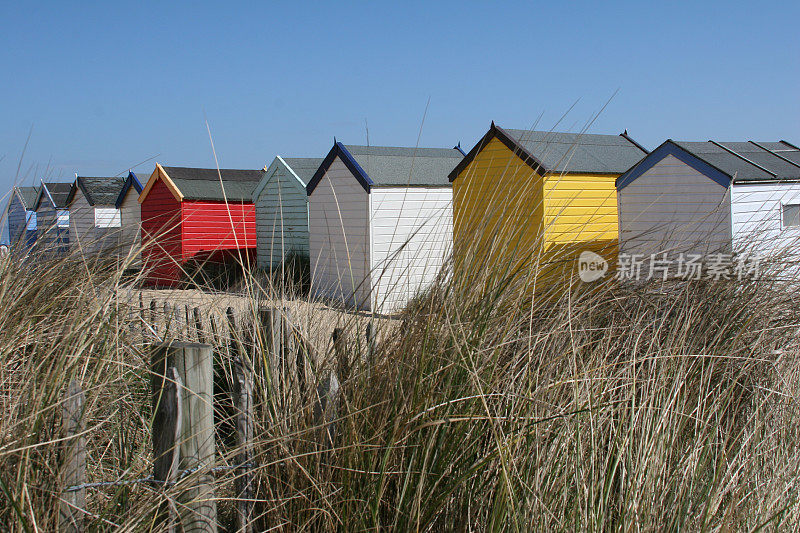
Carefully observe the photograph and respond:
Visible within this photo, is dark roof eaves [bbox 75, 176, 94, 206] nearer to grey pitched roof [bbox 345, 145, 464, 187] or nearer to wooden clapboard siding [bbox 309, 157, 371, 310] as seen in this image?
wooden clapboard siding [bbox 309, 157, 371, 310]

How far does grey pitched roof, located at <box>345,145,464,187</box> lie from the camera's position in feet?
42.4

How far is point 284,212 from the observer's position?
1645cm

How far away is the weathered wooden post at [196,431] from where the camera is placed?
75.0 inches

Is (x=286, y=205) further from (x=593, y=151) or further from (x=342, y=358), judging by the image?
(x=342, y=358)

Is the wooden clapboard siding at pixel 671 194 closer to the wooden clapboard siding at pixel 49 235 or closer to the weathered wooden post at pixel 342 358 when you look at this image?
the wooden clapboard siding at pixel 49 235

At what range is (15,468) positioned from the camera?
1.83m

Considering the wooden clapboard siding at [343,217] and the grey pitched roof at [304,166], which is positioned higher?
the grey pitched roof at [304,166]

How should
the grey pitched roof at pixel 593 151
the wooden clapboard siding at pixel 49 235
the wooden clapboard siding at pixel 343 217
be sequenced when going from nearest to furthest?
the wooden clapboard siding at pixel 49 235 < the grey pitched roof at pixel 593 151 < the wooden clapboard siding at pixel 343 217

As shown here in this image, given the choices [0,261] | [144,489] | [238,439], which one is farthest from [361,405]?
[0,261]

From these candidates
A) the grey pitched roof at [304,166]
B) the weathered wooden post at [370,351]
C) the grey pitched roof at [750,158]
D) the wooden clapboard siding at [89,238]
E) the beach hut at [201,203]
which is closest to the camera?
the weathered wooden post at [370,351]

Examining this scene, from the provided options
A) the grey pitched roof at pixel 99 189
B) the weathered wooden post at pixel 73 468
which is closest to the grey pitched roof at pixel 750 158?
the weathered wooden post at pixel 73 468

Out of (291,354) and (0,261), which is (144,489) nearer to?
(291,354)

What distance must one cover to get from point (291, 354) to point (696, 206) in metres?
9.62

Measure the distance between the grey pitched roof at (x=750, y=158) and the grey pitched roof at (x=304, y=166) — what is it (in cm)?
873
